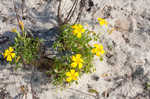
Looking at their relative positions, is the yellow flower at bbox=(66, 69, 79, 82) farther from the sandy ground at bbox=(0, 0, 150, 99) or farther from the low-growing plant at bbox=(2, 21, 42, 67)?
the low-growing plant at bbox=(2, 21, 42, 67)

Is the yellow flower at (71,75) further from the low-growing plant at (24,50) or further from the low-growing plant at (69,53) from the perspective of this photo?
the low-growing plant at (24,50)

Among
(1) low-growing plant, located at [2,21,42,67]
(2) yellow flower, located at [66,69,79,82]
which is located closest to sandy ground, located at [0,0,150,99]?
(1) low-growing plant, located at [2,21,42,67]

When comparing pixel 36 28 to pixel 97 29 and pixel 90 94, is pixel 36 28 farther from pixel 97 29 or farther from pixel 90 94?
pixel 90 94

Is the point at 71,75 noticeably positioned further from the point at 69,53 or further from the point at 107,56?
the point at 107,56

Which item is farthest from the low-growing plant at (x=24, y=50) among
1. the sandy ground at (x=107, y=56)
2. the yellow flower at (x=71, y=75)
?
the yellow flower at (x=71, y=75)

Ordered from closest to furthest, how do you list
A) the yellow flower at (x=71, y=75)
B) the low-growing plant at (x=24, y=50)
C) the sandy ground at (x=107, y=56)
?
the yellow flower at (x=71, y=75), the low-growing plant at (x=24, y=50), the sandy ground at (x=107, y=56)

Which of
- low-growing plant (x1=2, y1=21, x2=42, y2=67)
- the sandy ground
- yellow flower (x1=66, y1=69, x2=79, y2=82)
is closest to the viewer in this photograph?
yellow flower (x1=66, y1=69, x2=79, y2=82)

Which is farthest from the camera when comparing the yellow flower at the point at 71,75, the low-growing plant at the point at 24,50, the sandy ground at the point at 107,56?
the sandy ground at the point at 107,56

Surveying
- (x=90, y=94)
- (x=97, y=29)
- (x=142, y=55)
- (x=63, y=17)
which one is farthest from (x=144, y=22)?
(x=90, y=94)
